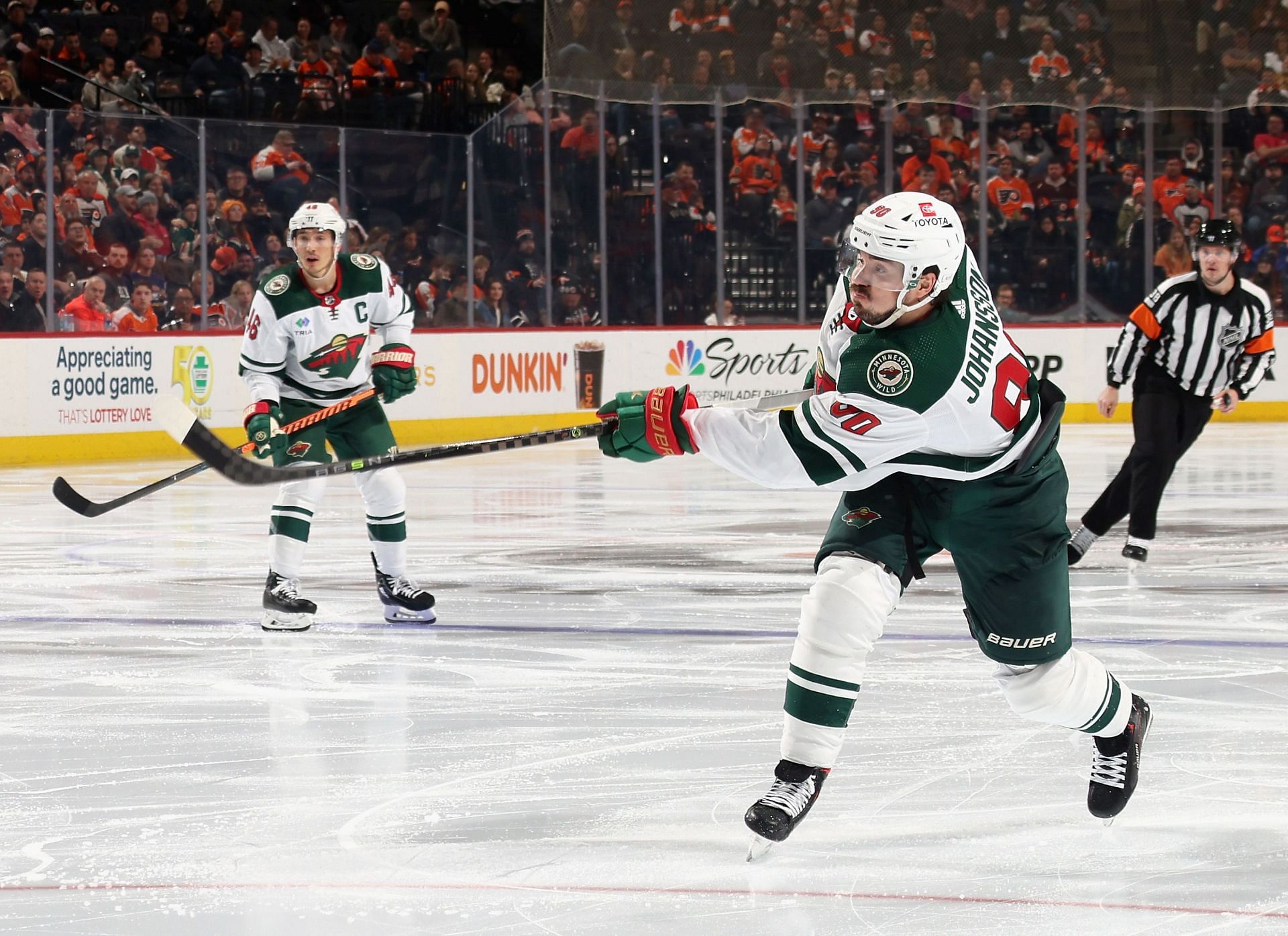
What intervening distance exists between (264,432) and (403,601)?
63cm

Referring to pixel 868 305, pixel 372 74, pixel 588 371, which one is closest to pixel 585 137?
pixel 588 371

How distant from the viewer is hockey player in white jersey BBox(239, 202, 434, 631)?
5008 mm

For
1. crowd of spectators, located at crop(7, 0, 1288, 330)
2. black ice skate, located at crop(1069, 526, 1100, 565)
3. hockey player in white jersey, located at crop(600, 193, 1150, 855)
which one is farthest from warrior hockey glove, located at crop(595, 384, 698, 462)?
crowd of spectators, located at crop(7, 0, 1288, 330)

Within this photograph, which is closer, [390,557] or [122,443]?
[390,557]

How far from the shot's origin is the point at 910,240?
266 cm

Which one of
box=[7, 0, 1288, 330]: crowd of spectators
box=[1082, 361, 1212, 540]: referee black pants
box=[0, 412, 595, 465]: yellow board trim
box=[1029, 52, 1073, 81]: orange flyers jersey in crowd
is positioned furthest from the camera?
box=[1029, 52, 1073, 81]: orange flyers jersey in crowd

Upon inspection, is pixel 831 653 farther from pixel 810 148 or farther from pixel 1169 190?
pixel 1169 190

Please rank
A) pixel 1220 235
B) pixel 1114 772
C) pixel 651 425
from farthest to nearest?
pixel 1220 235 < pixel 1114 772 < pixel 651 425

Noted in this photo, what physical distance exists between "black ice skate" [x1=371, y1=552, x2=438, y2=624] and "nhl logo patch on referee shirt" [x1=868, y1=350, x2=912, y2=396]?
2.65m

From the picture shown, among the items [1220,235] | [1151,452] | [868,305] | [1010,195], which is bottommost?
[1151,452]

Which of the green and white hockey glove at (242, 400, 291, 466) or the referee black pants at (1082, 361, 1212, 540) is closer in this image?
the green and white hockey glove at (242, 400, 291, 466)

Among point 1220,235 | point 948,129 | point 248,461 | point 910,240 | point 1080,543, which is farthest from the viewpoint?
point 948,129

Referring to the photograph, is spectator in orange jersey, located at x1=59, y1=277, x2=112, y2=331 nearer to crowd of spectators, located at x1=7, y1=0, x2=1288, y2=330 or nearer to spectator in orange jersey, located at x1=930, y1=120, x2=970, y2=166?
crowd of spectators, located at x1=7, y1=0, x2=1288, y2=330

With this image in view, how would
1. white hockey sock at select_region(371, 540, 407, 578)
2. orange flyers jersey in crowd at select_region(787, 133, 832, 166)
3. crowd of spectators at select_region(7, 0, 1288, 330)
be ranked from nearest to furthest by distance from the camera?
white hockey sock at select_region(371, 540, 407, 578) → crowd of spectators at select_region(7, 0, 1288, 330) → orange flyers jersey in crowd at select_region(787, 133, 832, 166)
